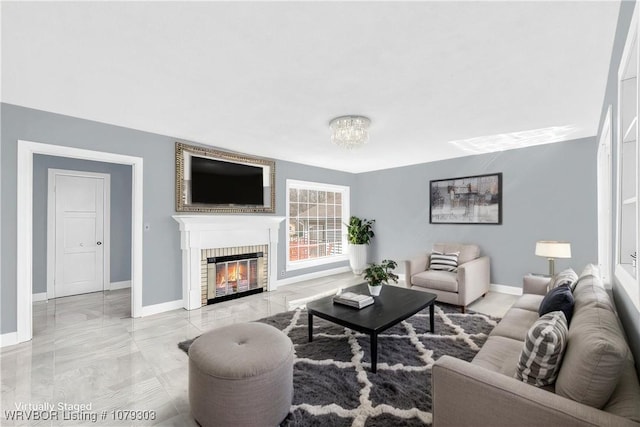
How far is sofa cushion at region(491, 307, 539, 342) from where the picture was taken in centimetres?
207

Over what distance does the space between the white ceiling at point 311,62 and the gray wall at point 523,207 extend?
34.0 inches

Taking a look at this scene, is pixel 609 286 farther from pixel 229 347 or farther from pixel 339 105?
pixel 229 347

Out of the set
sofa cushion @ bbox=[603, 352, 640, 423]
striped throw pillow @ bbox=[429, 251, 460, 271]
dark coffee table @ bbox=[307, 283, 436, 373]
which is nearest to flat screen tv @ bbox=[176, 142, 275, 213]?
dark coffee table @ bbox=[307, 283, 436, 373]

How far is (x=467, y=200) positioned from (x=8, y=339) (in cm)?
626

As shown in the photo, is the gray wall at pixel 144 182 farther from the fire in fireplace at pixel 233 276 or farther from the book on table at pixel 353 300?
the book on table at pixel 353 300

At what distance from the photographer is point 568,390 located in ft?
3.71

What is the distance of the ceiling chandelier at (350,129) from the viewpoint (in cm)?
305

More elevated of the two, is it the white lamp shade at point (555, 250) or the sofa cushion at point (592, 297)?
the white lamp shade at point (555, 250)

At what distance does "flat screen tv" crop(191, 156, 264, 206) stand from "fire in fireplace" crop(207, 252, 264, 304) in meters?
0.90

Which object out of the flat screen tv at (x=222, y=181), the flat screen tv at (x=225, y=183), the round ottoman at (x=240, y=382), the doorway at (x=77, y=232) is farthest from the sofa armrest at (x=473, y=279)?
the doorway at (x=77, y=232)

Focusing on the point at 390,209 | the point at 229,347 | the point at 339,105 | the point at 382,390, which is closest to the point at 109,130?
the point at 339,105

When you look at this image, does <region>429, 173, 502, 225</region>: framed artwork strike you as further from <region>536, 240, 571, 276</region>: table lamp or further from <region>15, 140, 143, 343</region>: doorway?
<region>15, 140, 143, 343</region>: doorway

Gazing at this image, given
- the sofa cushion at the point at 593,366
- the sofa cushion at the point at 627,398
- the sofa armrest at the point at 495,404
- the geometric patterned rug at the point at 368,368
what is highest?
the sofa cushion at the point at 593,366

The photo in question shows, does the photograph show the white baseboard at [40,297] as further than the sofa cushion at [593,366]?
Yes
